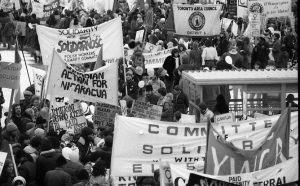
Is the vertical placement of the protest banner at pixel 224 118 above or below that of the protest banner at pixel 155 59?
above

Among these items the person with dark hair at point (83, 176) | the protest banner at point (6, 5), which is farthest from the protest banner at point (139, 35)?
the person with dark hair at point (83, 176)

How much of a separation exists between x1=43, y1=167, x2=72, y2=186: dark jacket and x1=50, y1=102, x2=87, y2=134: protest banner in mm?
3752

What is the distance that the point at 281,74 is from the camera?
1961cm

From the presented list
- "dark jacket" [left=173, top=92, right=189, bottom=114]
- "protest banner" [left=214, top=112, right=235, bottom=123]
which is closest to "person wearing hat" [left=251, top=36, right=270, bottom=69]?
"dark jacket" [left=173, top=92, right=189, bottom=114]

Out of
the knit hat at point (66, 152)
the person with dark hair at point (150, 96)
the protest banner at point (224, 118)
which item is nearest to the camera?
the knit hat at point (66, 152)

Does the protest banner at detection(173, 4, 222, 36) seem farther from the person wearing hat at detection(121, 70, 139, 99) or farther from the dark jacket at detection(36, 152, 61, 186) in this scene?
the dark jacket at detection(36, 152, 61, 186)

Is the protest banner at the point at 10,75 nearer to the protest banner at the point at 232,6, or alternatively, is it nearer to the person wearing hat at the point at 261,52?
the person wearing hat at the point at 261,52

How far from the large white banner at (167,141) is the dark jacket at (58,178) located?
1.78 feet

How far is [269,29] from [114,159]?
1871 centimetres

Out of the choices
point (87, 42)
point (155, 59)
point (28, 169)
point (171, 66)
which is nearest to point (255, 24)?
point (155, 59)

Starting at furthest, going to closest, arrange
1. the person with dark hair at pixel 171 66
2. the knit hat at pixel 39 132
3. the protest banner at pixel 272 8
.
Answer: the protest banner at pixel 272 8
the person with dark hair at pixel 171 66
the knit hat at pixel 39 132

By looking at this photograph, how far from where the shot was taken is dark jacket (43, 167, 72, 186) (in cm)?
1380

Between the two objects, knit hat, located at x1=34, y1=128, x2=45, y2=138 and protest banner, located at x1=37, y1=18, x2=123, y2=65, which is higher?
protest banner, located at x1=37, y1=18, x2=123, y2=65

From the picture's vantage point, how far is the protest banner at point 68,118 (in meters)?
17.7
